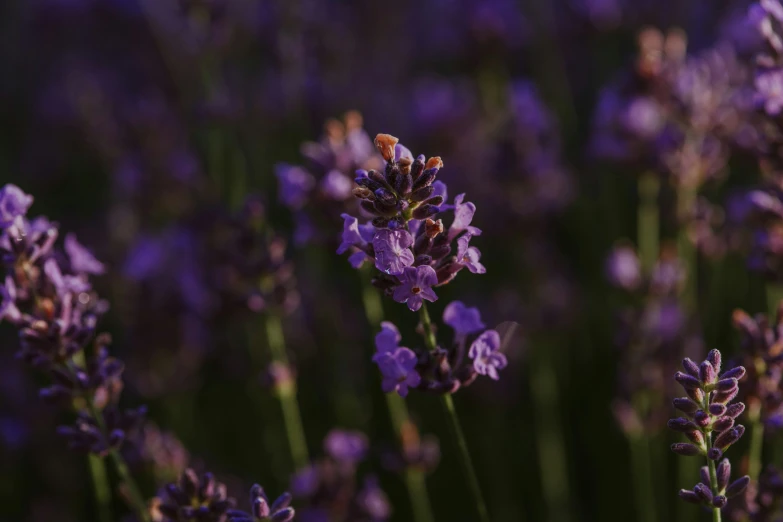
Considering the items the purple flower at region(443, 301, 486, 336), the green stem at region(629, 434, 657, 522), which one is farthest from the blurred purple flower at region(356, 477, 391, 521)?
the green stem at region(629, 434, 657, 522)

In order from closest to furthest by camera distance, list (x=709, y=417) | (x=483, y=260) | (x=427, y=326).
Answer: (x=709, y=417), (x=427, y=326), (x=483, y=260)

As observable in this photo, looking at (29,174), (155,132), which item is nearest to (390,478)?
(155,132)

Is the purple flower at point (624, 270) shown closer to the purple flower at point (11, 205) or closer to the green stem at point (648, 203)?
the green stem at point (648, 203)

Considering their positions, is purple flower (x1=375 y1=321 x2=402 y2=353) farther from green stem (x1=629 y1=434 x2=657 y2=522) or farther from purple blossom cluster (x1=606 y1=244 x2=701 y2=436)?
green stem (x1=629 y1=434 x2=657 y2=522)

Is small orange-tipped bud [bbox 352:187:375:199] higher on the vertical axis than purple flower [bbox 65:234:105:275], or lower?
higher

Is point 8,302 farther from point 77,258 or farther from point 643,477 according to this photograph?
point 643,477

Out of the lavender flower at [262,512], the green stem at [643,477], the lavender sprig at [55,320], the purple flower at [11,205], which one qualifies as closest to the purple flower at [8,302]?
the lavender sprig at [55,320]

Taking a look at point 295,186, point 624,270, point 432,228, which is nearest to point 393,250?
point 432,228
